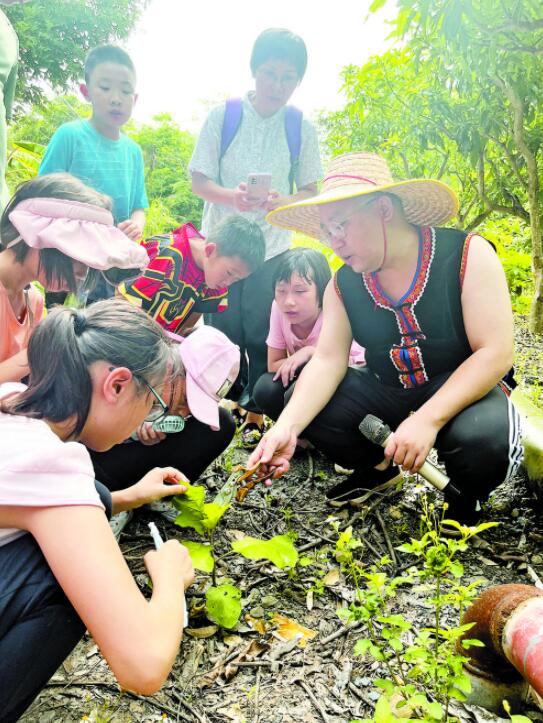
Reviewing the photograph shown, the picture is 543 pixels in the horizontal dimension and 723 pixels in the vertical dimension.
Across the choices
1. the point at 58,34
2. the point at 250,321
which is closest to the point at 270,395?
the point at 250,321

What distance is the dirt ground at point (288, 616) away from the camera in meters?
1.54

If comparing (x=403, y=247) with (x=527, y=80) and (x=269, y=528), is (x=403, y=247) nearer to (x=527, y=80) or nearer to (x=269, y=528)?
(x=269, y=528)

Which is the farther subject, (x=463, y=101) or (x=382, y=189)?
(x=463, y=101)

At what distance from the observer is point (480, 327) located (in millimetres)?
2100

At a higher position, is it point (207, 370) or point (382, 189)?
point (382, 189)

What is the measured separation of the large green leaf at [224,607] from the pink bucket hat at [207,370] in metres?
0.64

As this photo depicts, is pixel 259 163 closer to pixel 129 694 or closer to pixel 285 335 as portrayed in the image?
pixel 285 335

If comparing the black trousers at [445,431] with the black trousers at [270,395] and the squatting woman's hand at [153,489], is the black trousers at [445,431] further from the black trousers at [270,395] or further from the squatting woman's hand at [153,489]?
the squatting woman's hand at [153,489]

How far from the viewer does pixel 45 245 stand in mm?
2047

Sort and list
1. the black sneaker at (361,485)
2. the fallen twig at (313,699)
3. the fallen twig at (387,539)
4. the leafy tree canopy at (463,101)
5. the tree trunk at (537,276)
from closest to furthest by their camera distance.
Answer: the fallen twig at (313,699)
the fallen twig at (387,539)
the black sneaker at (361,485)
the leafy tree canopy at (463,101)
the tree trunk at (537,276)

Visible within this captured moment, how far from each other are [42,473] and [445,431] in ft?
5.00

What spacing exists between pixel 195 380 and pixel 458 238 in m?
1.19

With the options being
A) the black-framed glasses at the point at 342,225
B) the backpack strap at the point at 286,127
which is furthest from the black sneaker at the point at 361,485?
the backpack strap at the point at 286,127

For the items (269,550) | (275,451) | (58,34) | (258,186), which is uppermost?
(58,34)
